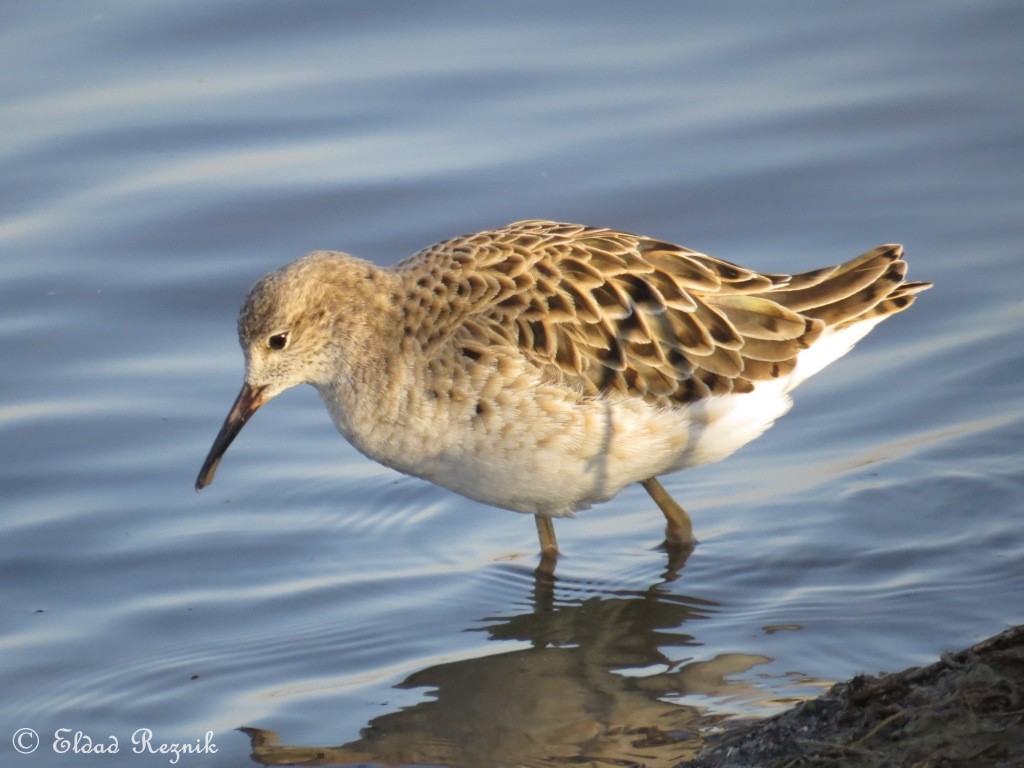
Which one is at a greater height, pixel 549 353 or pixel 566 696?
pixel 549 353

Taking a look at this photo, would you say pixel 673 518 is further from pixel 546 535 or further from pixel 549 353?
pixel 549 353

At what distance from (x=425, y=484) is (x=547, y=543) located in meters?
1.24

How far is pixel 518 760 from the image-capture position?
6.98 m


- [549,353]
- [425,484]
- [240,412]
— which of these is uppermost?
[549,353]

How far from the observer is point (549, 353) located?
27.6 ft

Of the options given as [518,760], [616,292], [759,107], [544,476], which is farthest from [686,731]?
[759,107]

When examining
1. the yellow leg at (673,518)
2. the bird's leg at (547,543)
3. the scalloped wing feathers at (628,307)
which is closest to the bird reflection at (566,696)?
the bird's leg at (547,543)

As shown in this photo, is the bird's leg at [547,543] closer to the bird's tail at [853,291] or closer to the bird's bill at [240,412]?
the bird's bill at [240,412]

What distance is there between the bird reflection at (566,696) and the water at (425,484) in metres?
0.02

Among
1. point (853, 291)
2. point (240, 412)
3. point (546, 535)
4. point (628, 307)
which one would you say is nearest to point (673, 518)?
point (546, 535)

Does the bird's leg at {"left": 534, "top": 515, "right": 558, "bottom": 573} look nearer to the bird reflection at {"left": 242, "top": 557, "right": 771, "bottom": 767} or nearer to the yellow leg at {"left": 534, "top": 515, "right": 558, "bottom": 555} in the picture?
the yellow leg at {"left": 534, "top": 515, "right": 558, "bottom": 555}

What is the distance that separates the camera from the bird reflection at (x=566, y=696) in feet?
23.1

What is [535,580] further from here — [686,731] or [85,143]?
[85,143]

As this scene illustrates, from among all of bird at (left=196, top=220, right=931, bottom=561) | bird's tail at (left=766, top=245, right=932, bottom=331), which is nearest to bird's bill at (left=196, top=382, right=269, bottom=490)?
bird at (left=196, top=220, right=931, bottom=561)
